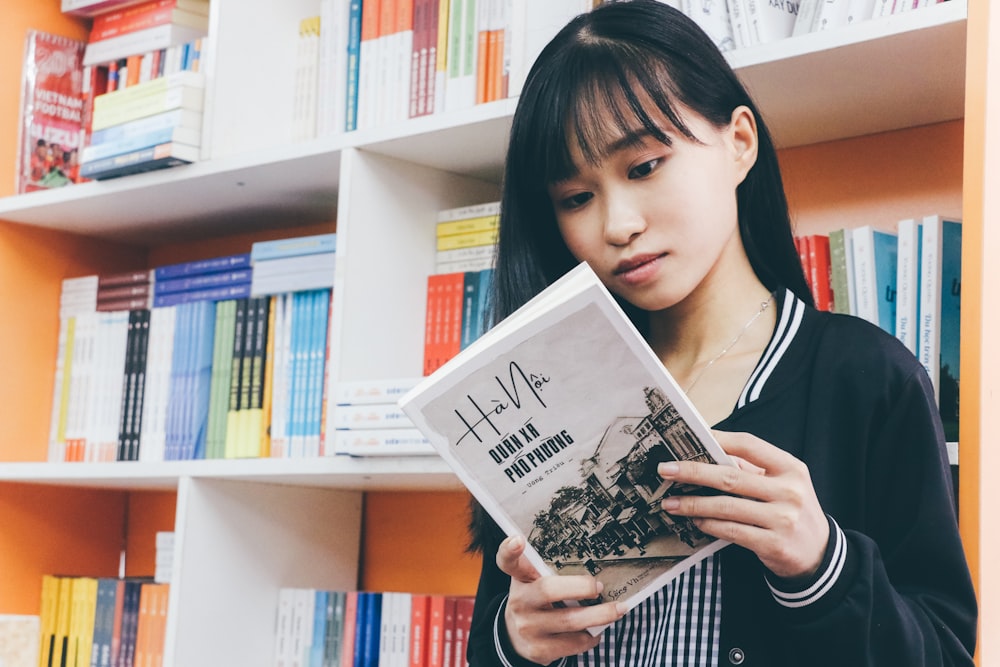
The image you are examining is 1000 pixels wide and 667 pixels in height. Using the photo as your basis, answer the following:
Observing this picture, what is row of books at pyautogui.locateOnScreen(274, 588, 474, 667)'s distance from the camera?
168cm

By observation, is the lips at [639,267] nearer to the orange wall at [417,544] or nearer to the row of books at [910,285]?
the row of books at [910,285]

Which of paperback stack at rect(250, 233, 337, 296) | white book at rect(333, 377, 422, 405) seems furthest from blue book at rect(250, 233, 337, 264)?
white book at rect(333, 377, 422, 405)

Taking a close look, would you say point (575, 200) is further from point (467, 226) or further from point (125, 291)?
point (125, 291)

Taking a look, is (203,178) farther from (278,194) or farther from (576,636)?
(576,636)

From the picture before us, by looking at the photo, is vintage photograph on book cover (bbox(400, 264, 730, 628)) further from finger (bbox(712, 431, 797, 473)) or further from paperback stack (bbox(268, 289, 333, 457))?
paperback stack (bbox(268, 289, 333, 457))

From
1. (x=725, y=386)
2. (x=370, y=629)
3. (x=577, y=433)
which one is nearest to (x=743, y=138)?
(x=725, y=386)

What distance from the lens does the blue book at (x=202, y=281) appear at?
194 cm

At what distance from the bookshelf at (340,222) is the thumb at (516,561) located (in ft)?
1.27

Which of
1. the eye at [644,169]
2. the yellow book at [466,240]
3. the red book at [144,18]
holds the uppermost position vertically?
the red book at [144,18]

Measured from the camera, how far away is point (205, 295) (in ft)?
6.54

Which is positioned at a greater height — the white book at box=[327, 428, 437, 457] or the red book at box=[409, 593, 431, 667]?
the white book at box=[327, 428, 437, 457]

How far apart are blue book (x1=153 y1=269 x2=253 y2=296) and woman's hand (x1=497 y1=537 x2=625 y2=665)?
1.02 metres

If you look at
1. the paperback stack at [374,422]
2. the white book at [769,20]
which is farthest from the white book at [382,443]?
the white book at [769,20]

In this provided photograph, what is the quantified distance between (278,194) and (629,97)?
39.0 inches
